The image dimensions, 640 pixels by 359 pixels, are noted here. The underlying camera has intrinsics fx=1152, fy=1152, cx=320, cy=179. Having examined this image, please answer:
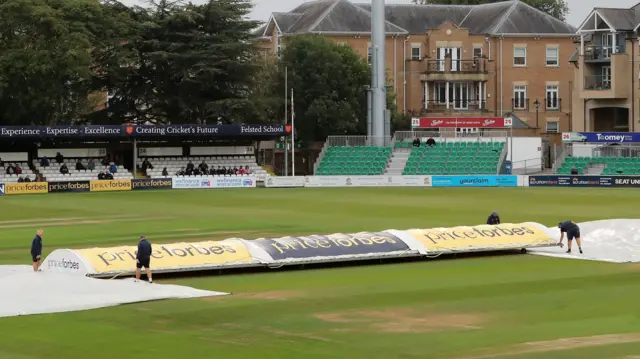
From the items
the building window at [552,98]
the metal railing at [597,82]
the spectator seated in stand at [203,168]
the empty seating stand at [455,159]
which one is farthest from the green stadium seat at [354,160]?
the building window at [552,98]

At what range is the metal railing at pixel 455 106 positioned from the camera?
4087 inches

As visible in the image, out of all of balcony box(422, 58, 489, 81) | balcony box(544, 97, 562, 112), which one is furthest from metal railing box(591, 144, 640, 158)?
balcony box(422, 58, 489, 81)

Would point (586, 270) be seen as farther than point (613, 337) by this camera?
Yes

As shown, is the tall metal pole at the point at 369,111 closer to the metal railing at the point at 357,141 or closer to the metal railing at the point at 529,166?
the metal railing at the point at 357,141

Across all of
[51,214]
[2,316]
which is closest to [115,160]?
[51,214]

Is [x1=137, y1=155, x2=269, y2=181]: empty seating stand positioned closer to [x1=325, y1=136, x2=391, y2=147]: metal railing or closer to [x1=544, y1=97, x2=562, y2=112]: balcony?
[x1=325, y1=136, x2=391, y2=147]: metal railing

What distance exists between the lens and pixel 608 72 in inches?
3723

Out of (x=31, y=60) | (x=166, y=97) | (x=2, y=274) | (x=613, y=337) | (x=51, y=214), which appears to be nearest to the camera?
(x=613, y=337)

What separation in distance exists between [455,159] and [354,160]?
7721mm

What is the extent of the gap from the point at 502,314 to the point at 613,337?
3278 millimetres

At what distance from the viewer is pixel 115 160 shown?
3425 inches

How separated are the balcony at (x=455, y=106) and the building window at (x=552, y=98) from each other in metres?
6.26

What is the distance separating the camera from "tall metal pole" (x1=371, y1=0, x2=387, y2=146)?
87.4 m

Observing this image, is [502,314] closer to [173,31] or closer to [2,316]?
[2,316]
